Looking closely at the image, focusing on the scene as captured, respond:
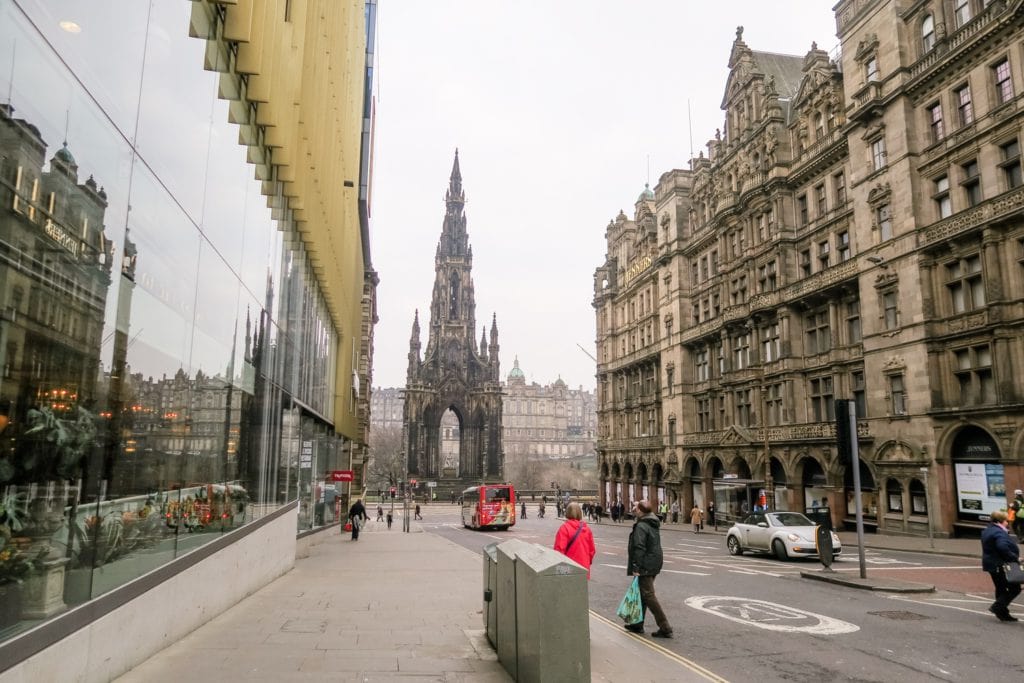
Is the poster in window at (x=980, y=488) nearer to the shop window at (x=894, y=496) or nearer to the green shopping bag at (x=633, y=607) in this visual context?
the shop window at (x=894, y=496)

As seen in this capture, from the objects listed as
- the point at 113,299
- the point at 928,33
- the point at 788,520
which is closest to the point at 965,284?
the point at 928,33

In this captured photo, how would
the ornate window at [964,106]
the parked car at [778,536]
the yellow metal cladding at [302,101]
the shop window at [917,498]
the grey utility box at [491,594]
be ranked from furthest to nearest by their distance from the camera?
the shop window at [917,498], the ornate window at [964,106], the parked car at [778,536], the yellow metal cladding at [302,101], the grey utility box at [491,594]

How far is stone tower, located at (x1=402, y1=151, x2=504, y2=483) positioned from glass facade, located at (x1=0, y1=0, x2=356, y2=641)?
92567 mm

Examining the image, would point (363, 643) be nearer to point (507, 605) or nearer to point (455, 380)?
point (507, 605)

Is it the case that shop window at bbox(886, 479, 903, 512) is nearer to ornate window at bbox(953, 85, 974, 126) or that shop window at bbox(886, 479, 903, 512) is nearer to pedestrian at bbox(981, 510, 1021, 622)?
ornate window at bbox(953, 85, 974, 126)

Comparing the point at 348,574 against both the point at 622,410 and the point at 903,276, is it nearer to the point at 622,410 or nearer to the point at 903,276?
the point at 903,276

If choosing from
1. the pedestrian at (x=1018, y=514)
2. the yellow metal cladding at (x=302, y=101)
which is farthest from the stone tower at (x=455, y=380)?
the pedestrian at (x=1018, y=514)

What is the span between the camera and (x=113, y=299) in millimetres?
6223

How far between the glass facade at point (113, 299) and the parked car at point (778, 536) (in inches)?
602

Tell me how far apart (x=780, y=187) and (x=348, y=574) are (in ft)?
105

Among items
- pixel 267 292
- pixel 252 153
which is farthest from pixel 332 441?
pixel 252 153

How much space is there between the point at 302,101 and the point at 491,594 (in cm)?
989

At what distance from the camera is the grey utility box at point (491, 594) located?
752 centimetres

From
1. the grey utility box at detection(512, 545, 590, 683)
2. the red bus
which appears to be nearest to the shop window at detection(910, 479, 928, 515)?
the red bus
